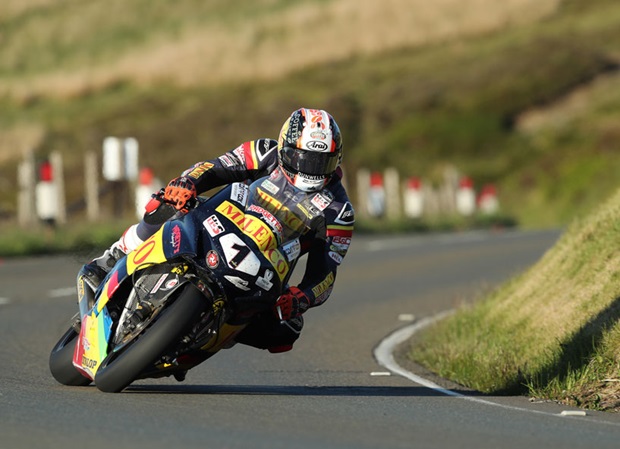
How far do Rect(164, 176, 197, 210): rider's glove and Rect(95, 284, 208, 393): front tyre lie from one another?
60 cm

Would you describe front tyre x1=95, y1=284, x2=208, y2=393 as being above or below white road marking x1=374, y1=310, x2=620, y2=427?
above

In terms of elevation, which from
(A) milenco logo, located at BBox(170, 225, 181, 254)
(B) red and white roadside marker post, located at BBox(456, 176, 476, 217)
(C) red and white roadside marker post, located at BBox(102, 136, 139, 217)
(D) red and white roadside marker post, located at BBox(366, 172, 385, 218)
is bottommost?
(B) red and white roadside marker post, located at BBox(456, 176, 476, 217)

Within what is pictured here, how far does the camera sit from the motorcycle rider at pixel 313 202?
8.92 metres

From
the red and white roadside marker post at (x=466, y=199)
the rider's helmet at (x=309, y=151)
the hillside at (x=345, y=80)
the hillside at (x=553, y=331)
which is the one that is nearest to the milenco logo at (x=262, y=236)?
the rider's helmet at (x=309, y=151)

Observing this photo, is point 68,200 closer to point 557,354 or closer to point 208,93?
point 208,93

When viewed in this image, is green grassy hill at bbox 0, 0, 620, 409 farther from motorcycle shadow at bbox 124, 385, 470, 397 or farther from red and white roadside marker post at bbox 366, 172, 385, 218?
motorcycle shadow at bbox 124, 385, 470, 397

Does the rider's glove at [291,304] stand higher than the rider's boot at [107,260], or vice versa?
the rider's boot at [107,260]

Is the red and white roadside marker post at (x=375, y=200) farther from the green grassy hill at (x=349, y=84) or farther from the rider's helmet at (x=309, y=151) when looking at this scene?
the rider's helmet at (x=309, y=151)

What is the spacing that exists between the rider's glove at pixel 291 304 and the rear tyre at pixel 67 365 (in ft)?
4.28

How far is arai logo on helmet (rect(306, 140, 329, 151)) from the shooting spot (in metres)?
8.91

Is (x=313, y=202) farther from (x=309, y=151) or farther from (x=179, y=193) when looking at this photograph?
(x=179, y=193)

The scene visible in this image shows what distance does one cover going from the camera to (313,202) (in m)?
8.94

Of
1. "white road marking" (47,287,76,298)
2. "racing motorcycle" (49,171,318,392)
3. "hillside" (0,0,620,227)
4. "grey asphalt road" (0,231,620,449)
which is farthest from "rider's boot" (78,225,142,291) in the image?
"hillside" (0,0,620,227)

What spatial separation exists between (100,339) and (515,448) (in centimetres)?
276
